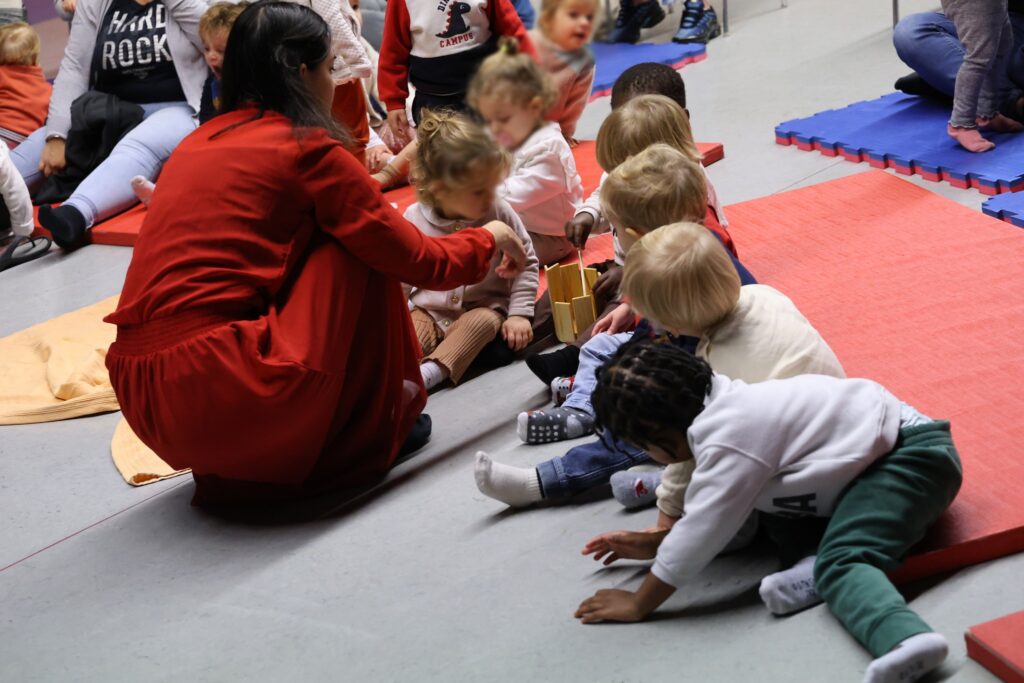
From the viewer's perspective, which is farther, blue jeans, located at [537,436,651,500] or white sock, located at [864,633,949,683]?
blue jeans, located at [537,436,651,500]

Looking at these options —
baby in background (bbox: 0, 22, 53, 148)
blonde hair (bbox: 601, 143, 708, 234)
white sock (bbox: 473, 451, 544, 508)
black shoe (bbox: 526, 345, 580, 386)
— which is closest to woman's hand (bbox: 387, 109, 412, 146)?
black shoe (bbox: 526, 345, 580, 386)

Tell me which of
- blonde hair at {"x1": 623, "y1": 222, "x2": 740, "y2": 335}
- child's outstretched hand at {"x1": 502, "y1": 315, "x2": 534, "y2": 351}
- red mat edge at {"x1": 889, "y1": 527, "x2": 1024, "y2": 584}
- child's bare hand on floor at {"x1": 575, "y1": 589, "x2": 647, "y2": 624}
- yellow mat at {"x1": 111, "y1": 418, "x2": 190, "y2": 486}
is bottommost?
yellow mat at {"x1": 111, "y1": 418, "x2": 190, "y2": 486}

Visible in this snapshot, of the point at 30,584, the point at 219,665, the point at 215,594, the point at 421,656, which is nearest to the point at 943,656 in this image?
the point at 421,656

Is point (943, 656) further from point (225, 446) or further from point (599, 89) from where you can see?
point (599, 89)

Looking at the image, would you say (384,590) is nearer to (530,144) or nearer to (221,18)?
(530,144)

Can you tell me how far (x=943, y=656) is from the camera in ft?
4.43

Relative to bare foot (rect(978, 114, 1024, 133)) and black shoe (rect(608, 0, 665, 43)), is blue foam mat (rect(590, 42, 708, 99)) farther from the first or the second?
bare foot (rect(978, 114, 1024, 133))

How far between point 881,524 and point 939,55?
2.43m

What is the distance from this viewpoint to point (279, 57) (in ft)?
5.86

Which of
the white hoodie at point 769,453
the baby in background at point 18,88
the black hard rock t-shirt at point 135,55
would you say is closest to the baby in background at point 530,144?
the white hoodie at point 769,453

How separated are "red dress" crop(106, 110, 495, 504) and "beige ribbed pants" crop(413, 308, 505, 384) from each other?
1.55ft

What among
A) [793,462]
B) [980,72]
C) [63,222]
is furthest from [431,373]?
[63,222]

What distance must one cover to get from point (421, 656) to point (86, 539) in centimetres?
88

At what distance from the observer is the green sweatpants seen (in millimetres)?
1428
